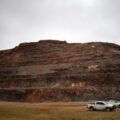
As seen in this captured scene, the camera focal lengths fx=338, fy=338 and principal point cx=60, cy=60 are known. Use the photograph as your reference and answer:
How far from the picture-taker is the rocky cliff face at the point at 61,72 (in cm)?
8112

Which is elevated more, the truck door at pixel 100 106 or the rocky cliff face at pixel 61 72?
the rocky cliff face at pixel 61 72

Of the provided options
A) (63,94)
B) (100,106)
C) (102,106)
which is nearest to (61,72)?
(63,94)

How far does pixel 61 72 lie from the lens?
89812mm

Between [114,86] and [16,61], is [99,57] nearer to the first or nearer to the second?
[114,86]

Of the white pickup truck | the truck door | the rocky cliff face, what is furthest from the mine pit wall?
the truck door

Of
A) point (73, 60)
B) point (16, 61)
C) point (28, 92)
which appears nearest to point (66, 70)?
point (73, 60)

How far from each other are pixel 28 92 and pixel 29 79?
23.2 feet

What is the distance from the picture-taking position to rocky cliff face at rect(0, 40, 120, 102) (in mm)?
81125

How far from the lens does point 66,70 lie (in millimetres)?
90562

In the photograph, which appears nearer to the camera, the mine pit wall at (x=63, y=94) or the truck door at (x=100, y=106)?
the truck door at (x=100, y=106)

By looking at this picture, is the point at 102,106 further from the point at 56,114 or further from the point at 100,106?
the point at 56,114

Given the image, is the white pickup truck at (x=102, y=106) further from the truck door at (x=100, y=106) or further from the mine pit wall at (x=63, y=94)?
the mine pit wall at (x=63, y=94)

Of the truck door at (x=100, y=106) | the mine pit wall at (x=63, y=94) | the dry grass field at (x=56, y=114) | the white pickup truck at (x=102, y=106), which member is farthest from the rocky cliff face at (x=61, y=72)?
the dry grass field at (x=56, y=114)

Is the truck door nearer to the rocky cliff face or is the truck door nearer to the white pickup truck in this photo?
the white pickup truck
